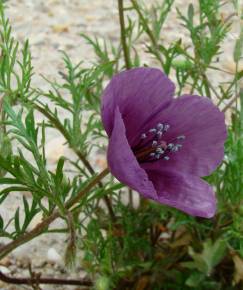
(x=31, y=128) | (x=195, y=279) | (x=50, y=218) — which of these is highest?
(x=31, y=128)

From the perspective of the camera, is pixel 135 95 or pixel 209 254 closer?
pixel 135 95

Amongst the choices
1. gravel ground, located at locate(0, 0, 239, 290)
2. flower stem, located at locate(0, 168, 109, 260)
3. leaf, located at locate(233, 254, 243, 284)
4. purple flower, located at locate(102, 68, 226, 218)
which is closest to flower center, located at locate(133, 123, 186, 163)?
purple flower, located at locate(102, 68, 226, 218)

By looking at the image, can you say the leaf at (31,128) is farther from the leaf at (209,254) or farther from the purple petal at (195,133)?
the leaf at (209,254)

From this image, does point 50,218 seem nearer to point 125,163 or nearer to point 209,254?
point 125,163

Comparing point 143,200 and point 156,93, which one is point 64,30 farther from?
point 156,93

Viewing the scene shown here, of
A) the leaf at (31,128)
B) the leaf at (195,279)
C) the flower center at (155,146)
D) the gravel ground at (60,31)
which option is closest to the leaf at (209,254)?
the leaf at (195,279)

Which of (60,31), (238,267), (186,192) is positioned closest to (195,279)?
(238,267)

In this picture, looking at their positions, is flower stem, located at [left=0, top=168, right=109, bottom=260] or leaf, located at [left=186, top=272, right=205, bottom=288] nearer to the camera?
flower stem, located at [left=0, top=168, right=109, bottom=260]

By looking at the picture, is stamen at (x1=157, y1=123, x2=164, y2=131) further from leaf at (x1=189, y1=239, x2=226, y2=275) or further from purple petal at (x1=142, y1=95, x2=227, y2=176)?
leaf at (x1=189, y1=239, x2=226, y2=275)
